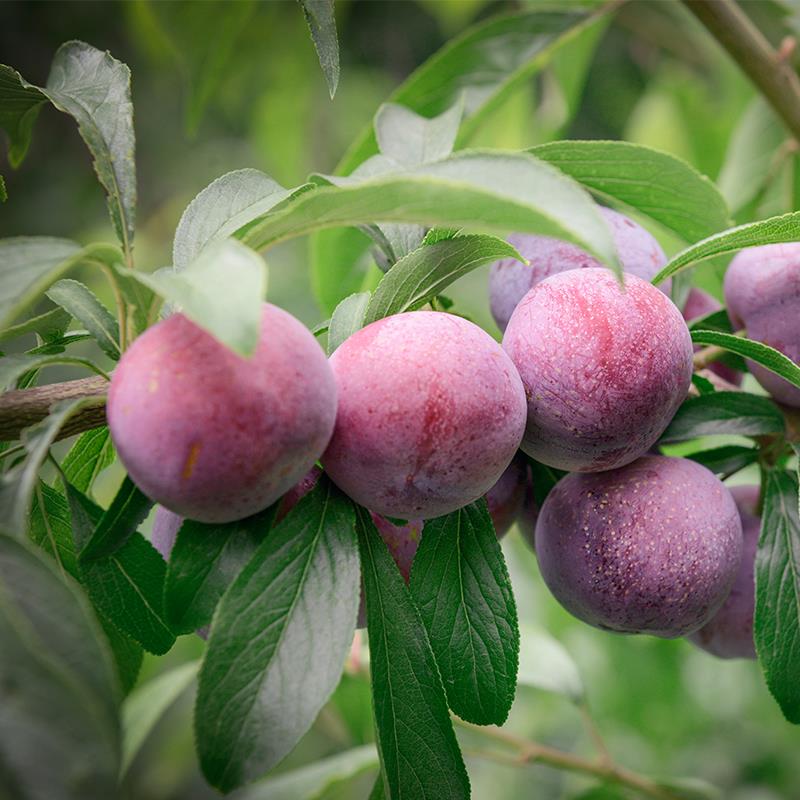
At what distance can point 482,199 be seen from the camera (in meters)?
0.36

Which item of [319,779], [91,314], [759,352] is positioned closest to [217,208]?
[91,314]

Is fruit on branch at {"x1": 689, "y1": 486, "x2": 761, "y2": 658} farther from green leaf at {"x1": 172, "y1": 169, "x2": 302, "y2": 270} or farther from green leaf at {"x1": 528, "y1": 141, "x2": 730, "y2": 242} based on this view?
green leaf at {"x1": 172, "y1": 169, "x2": 302, "y2": 270}

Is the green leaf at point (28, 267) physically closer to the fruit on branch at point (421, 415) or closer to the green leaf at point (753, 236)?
the fruit on branch at point (421, 415)

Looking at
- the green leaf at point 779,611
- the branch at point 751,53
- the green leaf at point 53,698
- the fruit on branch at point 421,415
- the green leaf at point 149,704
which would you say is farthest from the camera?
the green leaf at point 149,704

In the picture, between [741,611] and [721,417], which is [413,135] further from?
[741,611]

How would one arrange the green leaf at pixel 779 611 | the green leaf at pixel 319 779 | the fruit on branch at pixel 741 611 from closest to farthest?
the green leaf at pixel 779 611 < the fruit on branch at pixel 741 611 < the green leaf at pixel 319 779

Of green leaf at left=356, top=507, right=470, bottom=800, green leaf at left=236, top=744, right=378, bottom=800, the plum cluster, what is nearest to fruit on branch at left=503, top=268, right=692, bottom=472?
the plum cluster

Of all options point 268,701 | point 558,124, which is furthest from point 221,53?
point 268,701

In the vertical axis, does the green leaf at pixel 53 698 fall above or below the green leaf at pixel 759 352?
above

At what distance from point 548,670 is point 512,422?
0.62 m

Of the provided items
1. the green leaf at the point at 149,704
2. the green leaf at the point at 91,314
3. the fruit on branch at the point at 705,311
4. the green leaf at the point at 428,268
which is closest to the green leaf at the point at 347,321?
the green leaf at the point at 428,268

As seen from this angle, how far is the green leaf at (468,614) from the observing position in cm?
51

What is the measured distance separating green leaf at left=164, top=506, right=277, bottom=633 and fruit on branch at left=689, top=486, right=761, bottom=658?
35 centimetres

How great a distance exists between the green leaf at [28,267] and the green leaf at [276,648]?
0.50 ft
